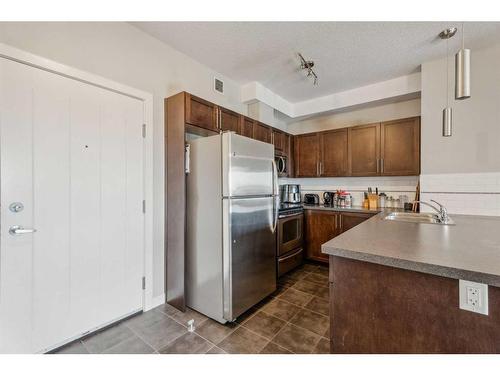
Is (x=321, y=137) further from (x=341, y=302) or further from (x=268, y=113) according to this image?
(x=341, y=302)

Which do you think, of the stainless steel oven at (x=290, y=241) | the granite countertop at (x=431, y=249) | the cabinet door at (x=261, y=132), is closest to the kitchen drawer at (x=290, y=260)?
the stainless steel oven at (x=290, y=241)

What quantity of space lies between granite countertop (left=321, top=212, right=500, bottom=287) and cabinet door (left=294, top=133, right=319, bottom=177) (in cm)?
227

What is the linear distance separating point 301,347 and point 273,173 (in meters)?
1.60

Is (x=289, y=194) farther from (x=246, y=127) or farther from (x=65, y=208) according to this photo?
(x=65, y=208)

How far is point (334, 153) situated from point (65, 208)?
11.3 feet

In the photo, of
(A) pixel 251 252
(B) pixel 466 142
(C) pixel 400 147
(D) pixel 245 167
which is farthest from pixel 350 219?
(D) pixel 245 167

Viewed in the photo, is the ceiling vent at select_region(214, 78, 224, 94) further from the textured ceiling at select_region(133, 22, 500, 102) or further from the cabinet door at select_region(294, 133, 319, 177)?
the cabinet door at select_region(294, 133, 319, 177)

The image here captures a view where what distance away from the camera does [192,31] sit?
2.21m

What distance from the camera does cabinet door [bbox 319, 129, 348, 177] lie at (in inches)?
140

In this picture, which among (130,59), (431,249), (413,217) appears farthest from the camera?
(413,217)

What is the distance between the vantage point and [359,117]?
3750 millimetres

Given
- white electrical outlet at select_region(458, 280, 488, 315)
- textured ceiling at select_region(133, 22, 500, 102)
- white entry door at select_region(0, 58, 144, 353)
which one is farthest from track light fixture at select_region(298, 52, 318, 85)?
white electrical outlet at select_region(458, 280, 488, 315)

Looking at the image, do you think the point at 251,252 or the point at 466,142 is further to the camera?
the point at 466,142
